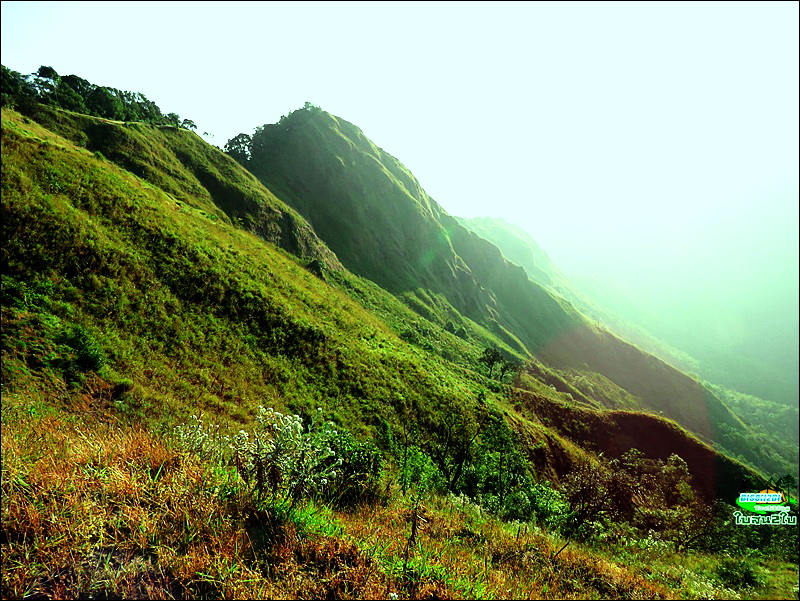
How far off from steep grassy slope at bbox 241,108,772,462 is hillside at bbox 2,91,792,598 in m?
39.1

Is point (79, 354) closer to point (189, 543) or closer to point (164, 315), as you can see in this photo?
point (164, 315)

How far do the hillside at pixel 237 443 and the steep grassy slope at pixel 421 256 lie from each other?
128 ft

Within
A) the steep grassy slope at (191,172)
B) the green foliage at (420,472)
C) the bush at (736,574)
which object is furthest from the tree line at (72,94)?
the bush at (736,574)

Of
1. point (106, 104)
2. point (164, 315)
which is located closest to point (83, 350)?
point (164, 315)

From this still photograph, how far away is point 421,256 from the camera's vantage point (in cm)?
→ 9044

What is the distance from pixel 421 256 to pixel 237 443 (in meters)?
87.4

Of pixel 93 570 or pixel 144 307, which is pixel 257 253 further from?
pixel 93 570

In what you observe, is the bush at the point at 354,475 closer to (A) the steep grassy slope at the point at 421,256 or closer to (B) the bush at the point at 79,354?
(B) the bush at the point at 79,354

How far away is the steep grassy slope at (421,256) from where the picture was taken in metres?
80.0

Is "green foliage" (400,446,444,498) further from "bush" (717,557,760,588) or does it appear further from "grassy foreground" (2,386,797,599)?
"bush" (717,557,760,588)

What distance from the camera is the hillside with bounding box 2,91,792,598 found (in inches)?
123

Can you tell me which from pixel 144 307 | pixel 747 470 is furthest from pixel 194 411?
pixel 747 470

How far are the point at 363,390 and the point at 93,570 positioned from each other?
60.0 ft

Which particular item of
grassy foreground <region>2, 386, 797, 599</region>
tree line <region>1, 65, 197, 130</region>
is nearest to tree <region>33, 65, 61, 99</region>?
tree line <region>1, 65, 197, 130</region>
